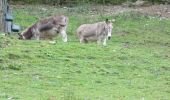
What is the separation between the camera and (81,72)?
14.0 meters

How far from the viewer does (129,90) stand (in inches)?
479

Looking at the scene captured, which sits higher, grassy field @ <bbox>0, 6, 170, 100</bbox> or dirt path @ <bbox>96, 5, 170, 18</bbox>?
grassy field @ <bbox>0, 6, 170, 100</bbox>

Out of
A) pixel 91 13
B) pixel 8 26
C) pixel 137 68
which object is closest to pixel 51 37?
pixel 8 26

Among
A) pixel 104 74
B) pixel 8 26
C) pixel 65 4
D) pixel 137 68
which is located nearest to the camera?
pixel 104 74

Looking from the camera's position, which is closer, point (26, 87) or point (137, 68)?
point (26, 87)

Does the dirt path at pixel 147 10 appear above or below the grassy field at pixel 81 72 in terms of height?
below

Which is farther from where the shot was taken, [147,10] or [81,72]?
[147,10]

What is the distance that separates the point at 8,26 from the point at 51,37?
1.74 metres

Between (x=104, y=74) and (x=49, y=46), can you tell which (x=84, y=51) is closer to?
(x=49, y=46)

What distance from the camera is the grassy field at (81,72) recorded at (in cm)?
1147

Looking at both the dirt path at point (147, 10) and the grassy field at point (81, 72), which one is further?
the dirt path at point (147, 10)

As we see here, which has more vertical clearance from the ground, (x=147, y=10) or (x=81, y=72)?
(x=81, y=72)

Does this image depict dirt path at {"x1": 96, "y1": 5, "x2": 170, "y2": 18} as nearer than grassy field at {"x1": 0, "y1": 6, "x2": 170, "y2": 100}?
No

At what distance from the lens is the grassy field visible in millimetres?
11469
